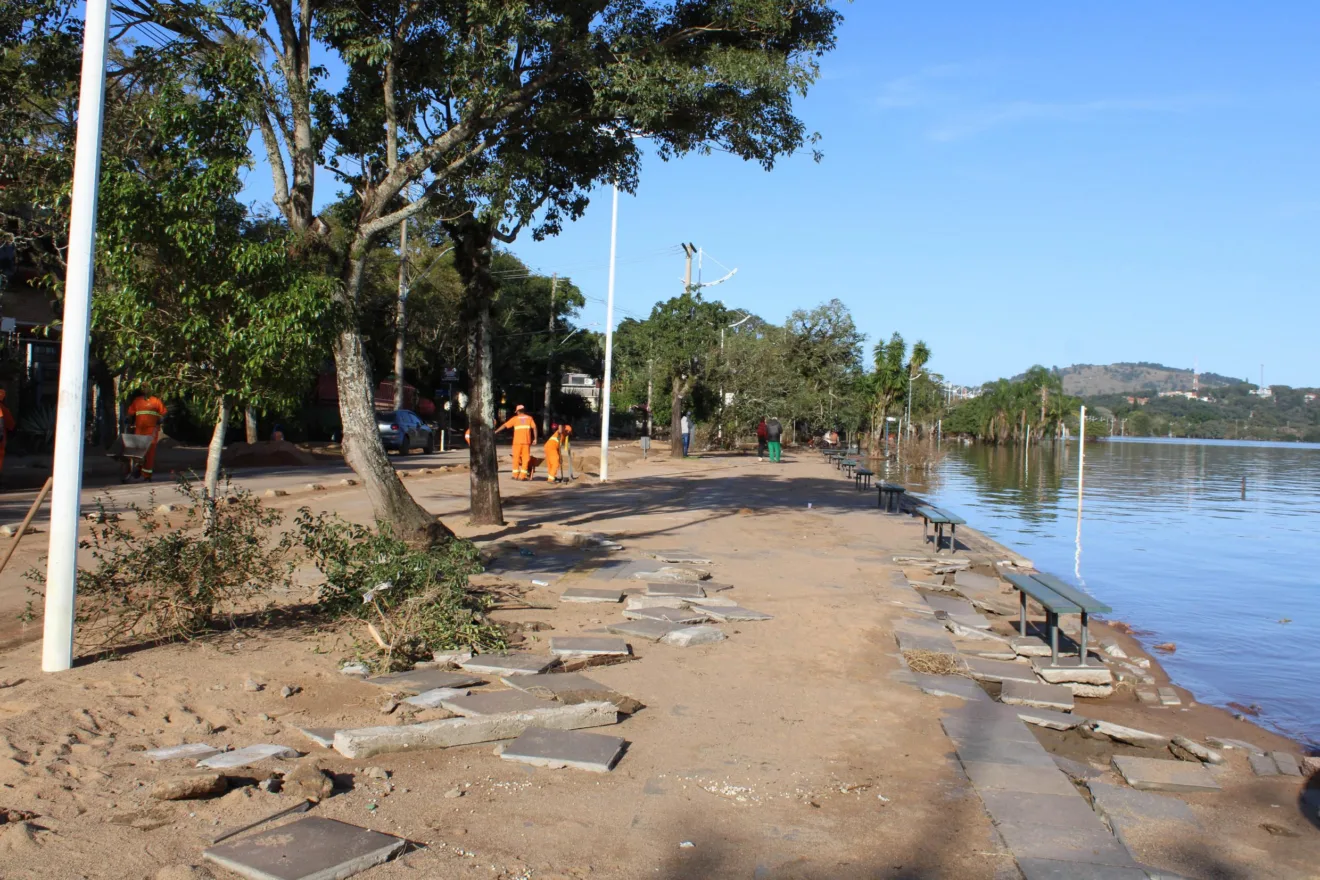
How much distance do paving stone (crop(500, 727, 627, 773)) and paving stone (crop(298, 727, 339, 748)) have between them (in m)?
Answer: 0.93

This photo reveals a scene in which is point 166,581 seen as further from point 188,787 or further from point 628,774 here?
point 628,774

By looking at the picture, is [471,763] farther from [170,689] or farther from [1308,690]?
[1308,690]

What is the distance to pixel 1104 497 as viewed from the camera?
34.2 metres

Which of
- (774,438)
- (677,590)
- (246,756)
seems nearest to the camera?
(246,756)

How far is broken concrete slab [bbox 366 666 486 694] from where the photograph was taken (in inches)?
263

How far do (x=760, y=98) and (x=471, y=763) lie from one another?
938 centimetres

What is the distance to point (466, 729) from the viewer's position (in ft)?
18.9

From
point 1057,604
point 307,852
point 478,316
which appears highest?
point 478,316

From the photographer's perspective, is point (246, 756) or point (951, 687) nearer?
point (246, 756)

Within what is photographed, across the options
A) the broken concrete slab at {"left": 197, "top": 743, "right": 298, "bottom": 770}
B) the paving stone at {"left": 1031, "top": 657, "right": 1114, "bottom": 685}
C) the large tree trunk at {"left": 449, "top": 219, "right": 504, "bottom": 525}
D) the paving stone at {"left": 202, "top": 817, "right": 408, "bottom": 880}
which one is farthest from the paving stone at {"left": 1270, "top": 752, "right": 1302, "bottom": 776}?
the large tree trunk at {"left": 449, "top": 219, "right": 504, "bottom": 525}

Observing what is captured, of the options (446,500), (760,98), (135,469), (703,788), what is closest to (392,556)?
(703,788)

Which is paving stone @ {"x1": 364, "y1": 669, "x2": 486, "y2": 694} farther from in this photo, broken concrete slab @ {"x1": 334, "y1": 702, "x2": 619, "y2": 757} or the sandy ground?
broken concrete slab @ {"x1": 334, "y1": 702, "x2": 619, "y2": 757}

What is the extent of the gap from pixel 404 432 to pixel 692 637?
93.4 ft

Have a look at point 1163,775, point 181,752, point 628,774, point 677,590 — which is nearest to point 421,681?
point 181,752
